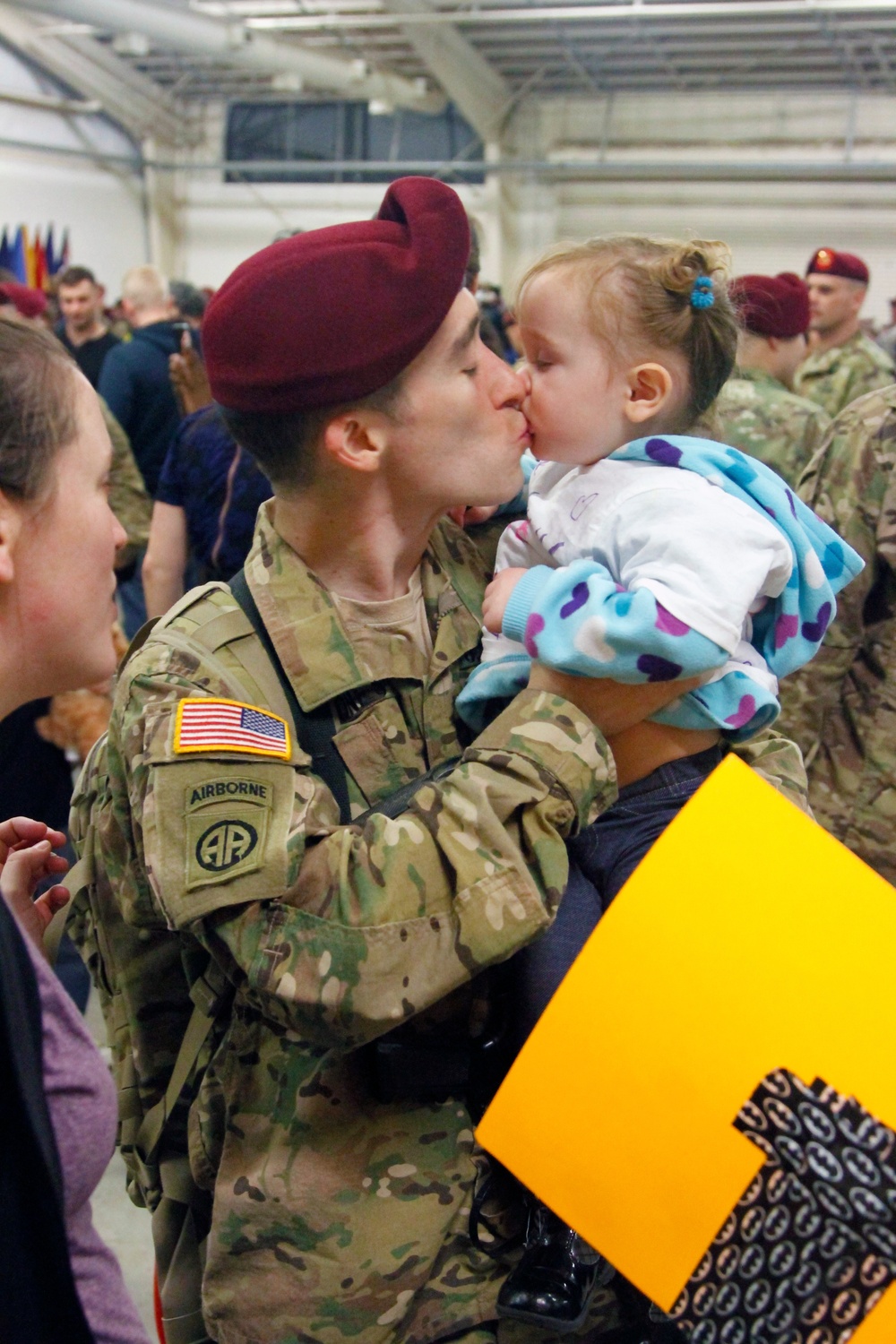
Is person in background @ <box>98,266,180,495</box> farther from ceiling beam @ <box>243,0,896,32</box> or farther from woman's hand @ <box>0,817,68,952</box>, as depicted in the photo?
ceiling beam @ <box>243,0,896,32</box>

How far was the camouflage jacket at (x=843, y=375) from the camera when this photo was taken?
217 inches

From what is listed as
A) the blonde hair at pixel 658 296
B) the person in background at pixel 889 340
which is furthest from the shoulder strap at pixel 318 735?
the person in background at pixel 889 340

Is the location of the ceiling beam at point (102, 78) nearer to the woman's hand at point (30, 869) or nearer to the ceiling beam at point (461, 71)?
the ceiling beam at point (461, 71)

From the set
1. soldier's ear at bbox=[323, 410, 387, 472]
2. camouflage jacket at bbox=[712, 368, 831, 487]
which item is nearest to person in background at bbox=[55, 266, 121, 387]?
camouflage jacket at bbox=[712, 368, 831, 487]

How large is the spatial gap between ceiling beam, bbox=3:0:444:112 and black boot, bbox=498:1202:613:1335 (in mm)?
11863

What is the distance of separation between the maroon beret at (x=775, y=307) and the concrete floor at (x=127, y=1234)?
10.4 ft

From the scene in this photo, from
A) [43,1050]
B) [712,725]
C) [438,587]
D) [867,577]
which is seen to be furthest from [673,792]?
[867,577]

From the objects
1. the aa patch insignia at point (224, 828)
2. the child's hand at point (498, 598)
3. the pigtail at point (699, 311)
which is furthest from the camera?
the pigtail at point (699, 311)

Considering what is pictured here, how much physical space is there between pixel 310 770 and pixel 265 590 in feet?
0.71

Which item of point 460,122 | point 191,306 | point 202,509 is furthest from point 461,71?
point 202,509

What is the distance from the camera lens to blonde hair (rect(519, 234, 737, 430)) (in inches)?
58.9

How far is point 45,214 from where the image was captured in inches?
535

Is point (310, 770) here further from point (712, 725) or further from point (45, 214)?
point (45, 214)

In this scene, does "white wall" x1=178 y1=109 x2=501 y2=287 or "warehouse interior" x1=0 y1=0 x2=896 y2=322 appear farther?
"white wall" x1=178 y1=109 x2=501 y2=287
